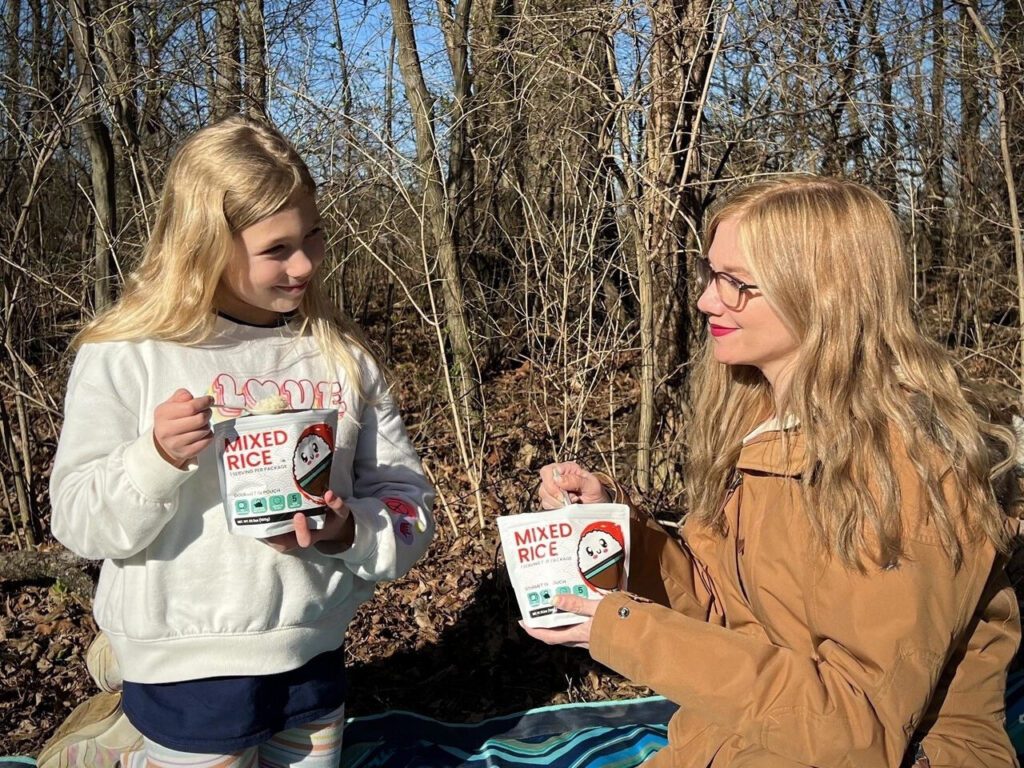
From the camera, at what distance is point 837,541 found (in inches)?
65.8

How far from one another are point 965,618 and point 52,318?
14.7 ft

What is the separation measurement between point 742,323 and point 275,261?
1034 mm

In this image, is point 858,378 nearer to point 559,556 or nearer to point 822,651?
point 822,651

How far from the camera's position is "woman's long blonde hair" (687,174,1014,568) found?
1672 millimetres

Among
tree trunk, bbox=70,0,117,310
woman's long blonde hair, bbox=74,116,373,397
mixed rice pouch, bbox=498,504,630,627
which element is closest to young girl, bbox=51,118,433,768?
woman's long blonde hair, bbox=74,116,373,397

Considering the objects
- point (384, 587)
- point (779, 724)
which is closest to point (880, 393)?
point (779, 724)

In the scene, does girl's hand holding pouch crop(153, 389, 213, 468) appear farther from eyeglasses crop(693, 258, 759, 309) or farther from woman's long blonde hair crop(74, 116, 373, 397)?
eyeglasses crop(693, 258, 759, 309)

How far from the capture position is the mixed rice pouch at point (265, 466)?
1.74 metres

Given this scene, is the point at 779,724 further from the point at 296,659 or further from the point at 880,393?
the point at 296,659

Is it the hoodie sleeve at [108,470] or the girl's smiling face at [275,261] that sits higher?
the girl's smiling face at [275,261]

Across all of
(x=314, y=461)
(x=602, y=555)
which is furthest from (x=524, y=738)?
(x=314, y=461)

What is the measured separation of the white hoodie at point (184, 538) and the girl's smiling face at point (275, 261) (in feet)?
0.31

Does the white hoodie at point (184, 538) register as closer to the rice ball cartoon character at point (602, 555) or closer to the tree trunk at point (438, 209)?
the rice ball cartoon character at point (602, 555)

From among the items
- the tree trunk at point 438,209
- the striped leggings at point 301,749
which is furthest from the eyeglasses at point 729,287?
the tree trunk at point 438,209
